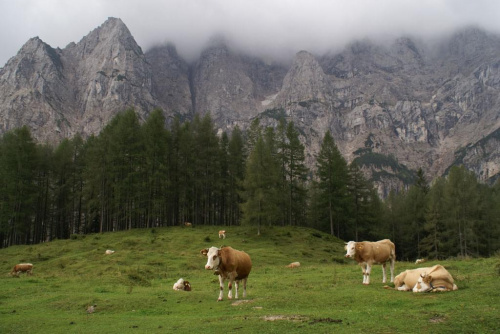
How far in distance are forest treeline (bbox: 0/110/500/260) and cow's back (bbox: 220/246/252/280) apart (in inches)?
1252

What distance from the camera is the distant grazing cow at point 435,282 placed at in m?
14.5

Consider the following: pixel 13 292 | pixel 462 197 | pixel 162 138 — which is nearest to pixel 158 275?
pixel 13 292

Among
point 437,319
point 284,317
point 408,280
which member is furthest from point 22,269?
point 437,319

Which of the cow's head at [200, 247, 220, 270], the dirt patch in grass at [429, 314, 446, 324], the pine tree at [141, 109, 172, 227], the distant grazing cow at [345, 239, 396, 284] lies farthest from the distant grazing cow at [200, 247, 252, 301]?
the pine tree at [141, 109, 172, 227]

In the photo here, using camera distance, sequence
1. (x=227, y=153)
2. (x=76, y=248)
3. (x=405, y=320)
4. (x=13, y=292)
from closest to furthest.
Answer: (x=405, y=320) → (x=13, y=292) → (x=76, y=248) → (x=227, y=153)

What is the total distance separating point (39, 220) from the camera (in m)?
60.0

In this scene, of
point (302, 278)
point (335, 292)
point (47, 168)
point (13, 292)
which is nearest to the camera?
point (335, 292)

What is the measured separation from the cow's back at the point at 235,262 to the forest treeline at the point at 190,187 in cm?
3180

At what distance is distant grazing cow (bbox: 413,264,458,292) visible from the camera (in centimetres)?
1449

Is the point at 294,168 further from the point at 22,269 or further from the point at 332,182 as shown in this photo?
the point at 22,269

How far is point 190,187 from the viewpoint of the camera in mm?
58531

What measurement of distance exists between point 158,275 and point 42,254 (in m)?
19.7

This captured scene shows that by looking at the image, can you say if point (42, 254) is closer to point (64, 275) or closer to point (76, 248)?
point (76, 248)

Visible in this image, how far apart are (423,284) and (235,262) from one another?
26.0 feet
